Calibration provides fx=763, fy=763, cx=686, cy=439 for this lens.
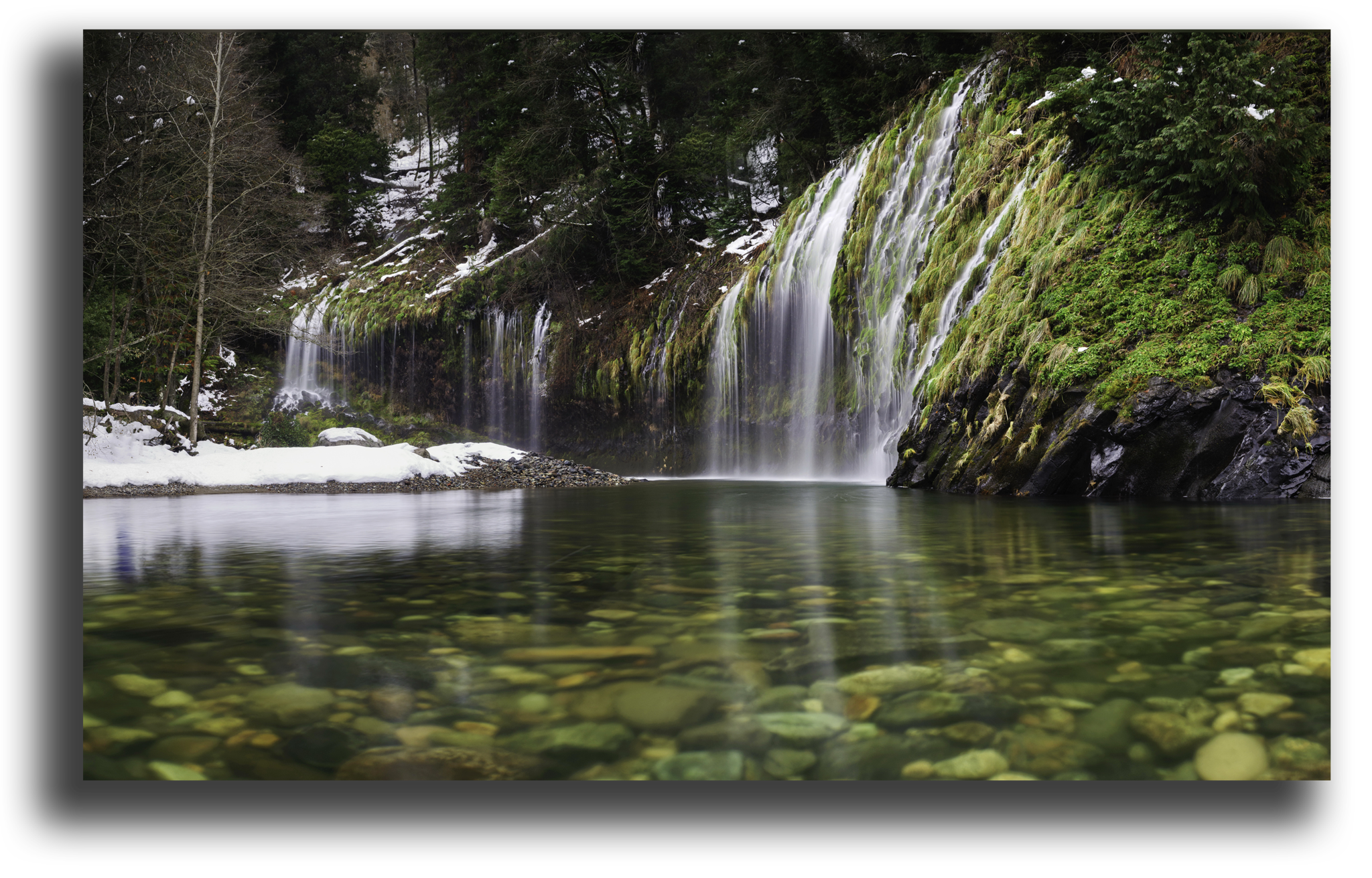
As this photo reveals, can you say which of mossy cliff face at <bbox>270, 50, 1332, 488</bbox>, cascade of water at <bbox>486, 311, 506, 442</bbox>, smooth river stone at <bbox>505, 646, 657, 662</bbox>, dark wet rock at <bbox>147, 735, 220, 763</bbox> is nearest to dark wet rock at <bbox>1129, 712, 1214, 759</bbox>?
smooth river stone at <bbox>505, 646, 657, 662</bbox>

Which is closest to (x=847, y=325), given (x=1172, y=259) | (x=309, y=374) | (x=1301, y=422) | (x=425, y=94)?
(x=1172, y=259)

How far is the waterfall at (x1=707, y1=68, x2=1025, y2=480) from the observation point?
1123 cm

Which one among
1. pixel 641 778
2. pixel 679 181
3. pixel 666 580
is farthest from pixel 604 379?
pixel 641 778

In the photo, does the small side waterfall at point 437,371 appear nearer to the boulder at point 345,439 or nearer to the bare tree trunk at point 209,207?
the boulder at point 345,439

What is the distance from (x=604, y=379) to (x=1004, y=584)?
56.3ft

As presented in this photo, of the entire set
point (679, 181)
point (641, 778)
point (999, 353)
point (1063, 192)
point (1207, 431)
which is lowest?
point (641, 778)

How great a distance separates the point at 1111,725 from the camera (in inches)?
57.7

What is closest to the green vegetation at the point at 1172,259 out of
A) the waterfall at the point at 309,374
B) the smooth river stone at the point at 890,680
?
the smooth river stone at the point at 890,680

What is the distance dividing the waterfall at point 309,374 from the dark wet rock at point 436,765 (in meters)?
25.0

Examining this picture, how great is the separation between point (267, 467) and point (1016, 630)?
34.3 feet

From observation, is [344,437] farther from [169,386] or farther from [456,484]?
[169,386]
